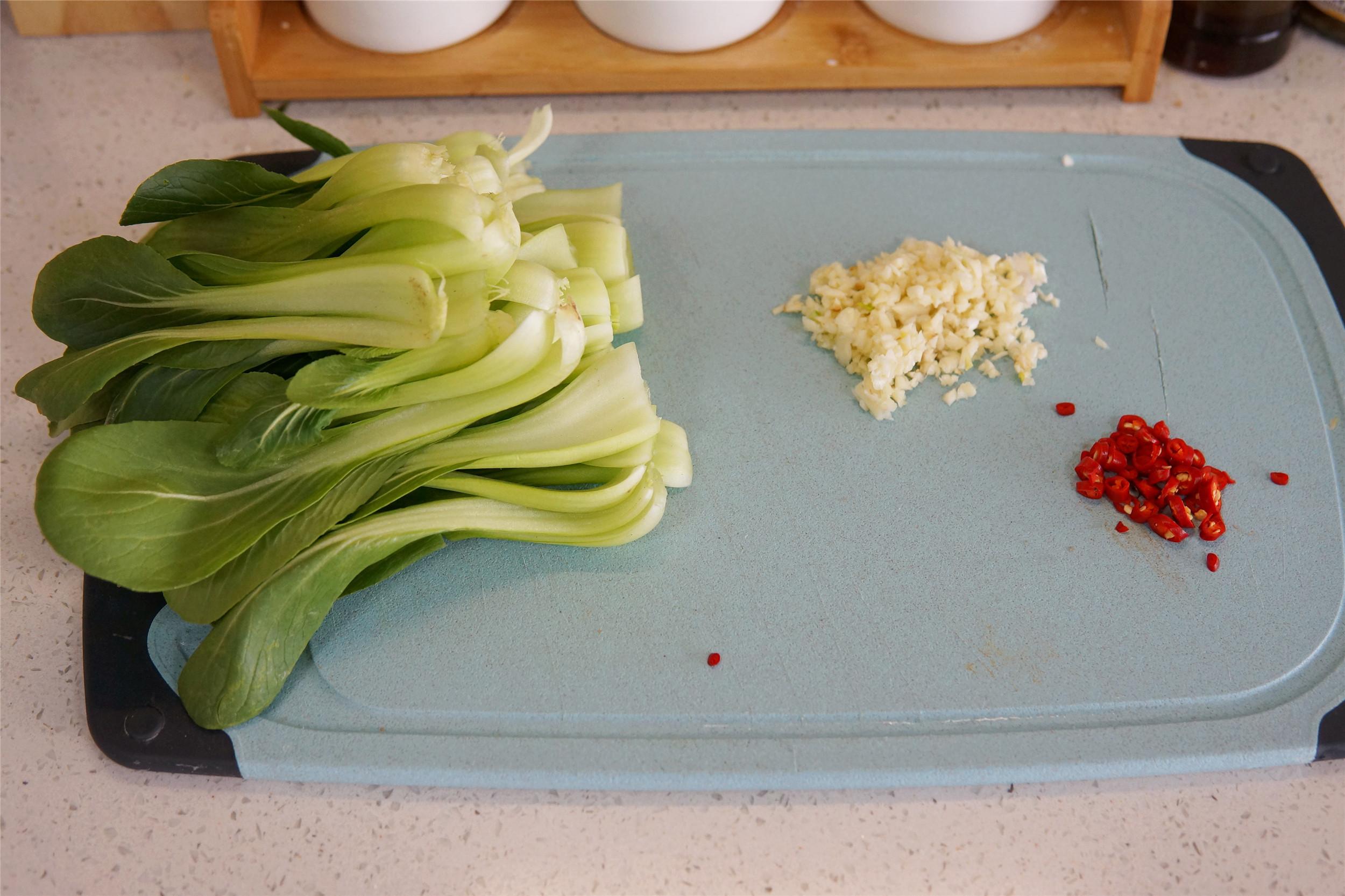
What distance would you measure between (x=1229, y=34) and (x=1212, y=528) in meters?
0.93

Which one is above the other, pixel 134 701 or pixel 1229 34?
pixel 1229 34

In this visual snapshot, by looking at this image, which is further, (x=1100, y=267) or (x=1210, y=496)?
(x=1100, y=267)

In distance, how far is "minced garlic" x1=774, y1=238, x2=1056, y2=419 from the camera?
1.38 m

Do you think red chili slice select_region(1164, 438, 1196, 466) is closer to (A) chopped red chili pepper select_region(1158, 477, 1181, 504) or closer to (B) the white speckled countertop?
(A) chopped red chili pepper select_region(1158, 477, 1181, 504)

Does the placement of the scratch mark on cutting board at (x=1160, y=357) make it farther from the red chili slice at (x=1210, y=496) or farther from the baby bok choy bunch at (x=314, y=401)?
the baby bok choy bunch at (x=314, y=401)

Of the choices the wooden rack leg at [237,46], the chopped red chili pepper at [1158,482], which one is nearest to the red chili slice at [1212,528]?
the chopped red chili pepper at [1158,482]

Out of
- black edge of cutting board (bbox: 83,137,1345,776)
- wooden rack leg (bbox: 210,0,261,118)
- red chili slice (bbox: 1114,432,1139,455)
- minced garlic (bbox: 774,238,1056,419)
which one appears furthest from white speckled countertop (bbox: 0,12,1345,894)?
wooden rack leg (bbox: 210,0,261,118)

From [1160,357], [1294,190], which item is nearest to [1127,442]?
[1160,357]

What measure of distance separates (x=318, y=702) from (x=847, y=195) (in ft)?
3.23

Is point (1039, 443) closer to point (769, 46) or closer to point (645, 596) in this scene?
point (645, 596)

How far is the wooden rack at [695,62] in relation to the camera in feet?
5.55

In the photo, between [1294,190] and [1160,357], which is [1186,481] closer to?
[1160,357]

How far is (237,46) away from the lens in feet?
5.38

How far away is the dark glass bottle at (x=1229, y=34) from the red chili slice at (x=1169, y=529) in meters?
0.91
